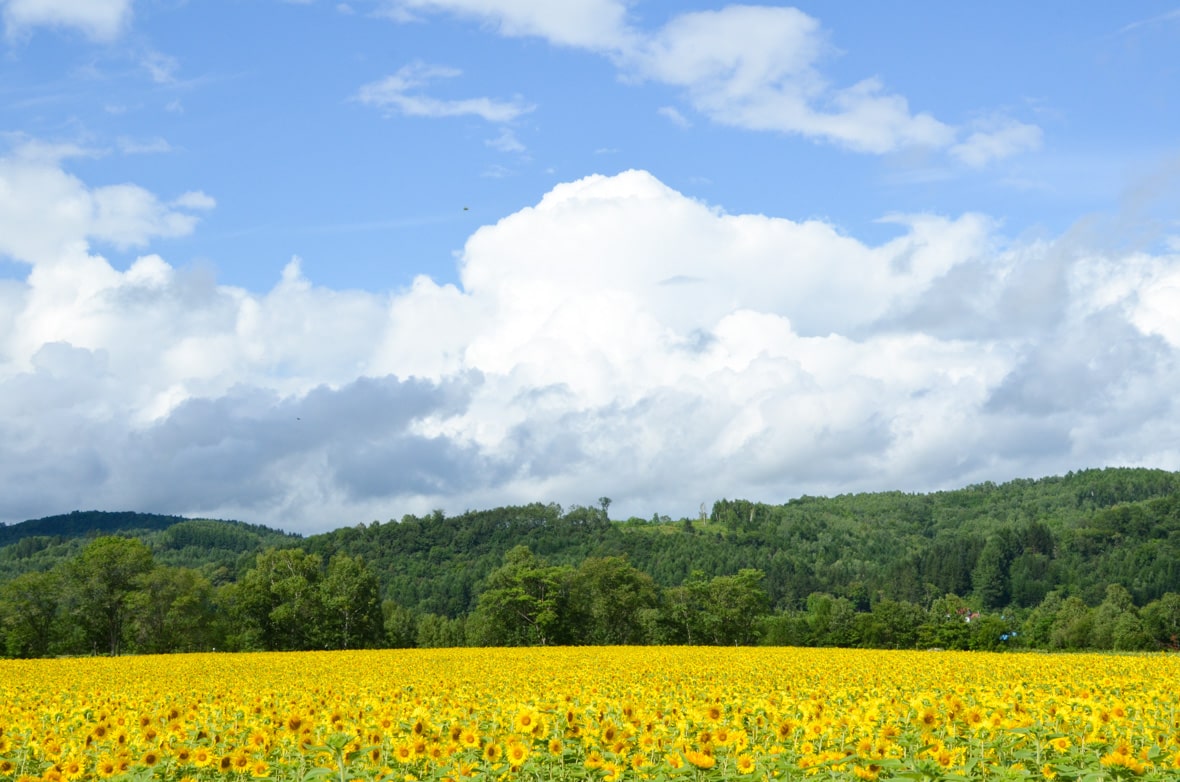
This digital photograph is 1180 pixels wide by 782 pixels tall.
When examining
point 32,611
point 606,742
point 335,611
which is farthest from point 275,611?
point 606,742

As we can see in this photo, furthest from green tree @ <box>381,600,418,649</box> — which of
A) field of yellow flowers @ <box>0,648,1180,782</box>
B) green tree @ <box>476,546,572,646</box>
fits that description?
field of yellow flowers @ <box>0,648,1180,782</box>

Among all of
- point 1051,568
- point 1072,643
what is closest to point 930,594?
point 1051,568

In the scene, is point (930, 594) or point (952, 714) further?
point (930, 594)

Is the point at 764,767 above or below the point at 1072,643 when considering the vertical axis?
above

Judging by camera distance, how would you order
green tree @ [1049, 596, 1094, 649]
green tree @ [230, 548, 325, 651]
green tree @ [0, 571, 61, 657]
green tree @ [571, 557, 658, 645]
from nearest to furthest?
1. green tree @ [0, 571, 61, 657]
2. green tree @ [230, 548, 325, 651]
3. green tree @ [571, 557, 658, 645]
4. green tree @ [1049, 596, 1094, 649]

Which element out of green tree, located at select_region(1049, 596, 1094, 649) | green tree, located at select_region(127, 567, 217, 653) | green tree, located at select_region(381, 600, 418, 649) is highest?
green tree, located at select_region(127, 567, 217, 653)

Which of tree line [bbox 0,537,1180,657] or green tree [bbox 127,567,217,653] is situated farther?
tree line [bbox 0,537,1180,657]

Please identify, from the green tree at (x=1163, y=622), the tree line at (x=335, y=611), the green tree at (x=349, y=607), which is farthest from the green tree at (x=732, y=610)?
the green tree at (x=1163, y=622)

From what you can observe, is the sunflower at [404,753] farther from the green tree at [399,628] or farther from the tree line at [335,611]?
the green tree at [399,628]

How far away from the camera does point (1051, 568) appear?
179 m

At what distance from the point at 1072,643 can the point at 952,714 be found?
95.7 m

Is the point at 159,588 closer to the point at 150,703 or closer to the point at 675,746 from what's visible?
the point at 150,703

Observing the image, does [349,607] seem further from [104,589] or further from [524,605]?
[104,589]

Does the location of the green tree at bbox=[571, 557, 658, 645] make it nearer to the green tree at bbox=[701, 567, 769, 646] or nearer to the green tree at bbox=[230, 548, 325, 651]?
the green tree at bbox=[701, 567, 769, 646]
